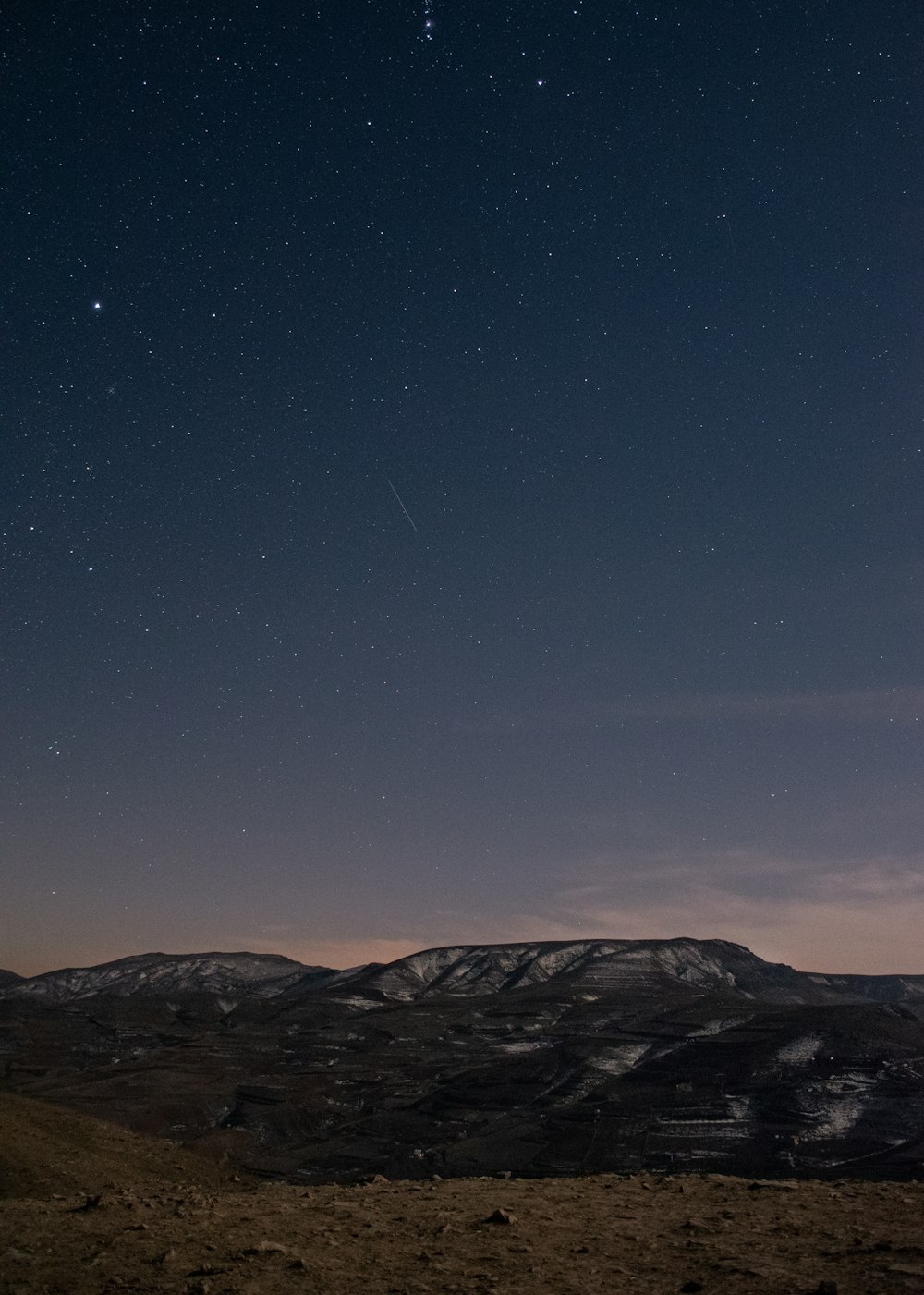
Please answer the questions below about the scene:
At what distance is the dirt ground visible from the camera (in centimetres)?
675

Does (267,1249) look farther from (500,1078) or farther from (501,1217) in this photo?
(500,1078)

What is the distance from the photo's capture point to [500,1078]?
5578 cm

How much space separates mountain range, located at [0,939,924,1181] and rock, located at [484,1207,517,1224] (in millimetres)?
30742

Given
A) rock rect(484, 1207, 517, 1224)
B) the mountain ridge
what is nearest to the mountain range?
the mountain ridge

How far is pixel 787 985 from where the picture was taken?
133875 mm

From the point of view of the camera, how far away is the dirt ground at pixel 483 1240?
6.75 m

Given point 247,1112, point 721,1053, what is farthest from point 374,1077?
point 721,1053

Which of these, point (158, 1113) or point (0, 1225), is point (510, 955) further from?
point (0, 1225)

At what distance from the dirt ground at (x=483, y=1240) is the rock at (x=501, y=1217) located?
0.02 meters

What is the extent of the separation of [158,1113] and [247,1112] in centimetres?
516

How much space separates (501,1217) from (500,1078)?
52.8 m

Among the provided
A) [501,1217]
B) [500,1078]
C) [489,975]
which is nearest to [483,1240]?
[501,1217]

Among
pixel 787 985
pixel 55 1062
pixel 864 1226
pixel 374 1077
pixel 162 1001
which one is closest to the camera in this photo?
pixel 864 1226

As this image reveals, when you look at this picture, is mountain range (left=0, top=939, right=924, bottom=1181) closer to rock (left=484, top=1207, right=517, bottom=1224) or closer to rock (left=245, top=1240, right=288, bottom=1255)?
rock (left=484, top=1207, right=517, bottom=1224)
